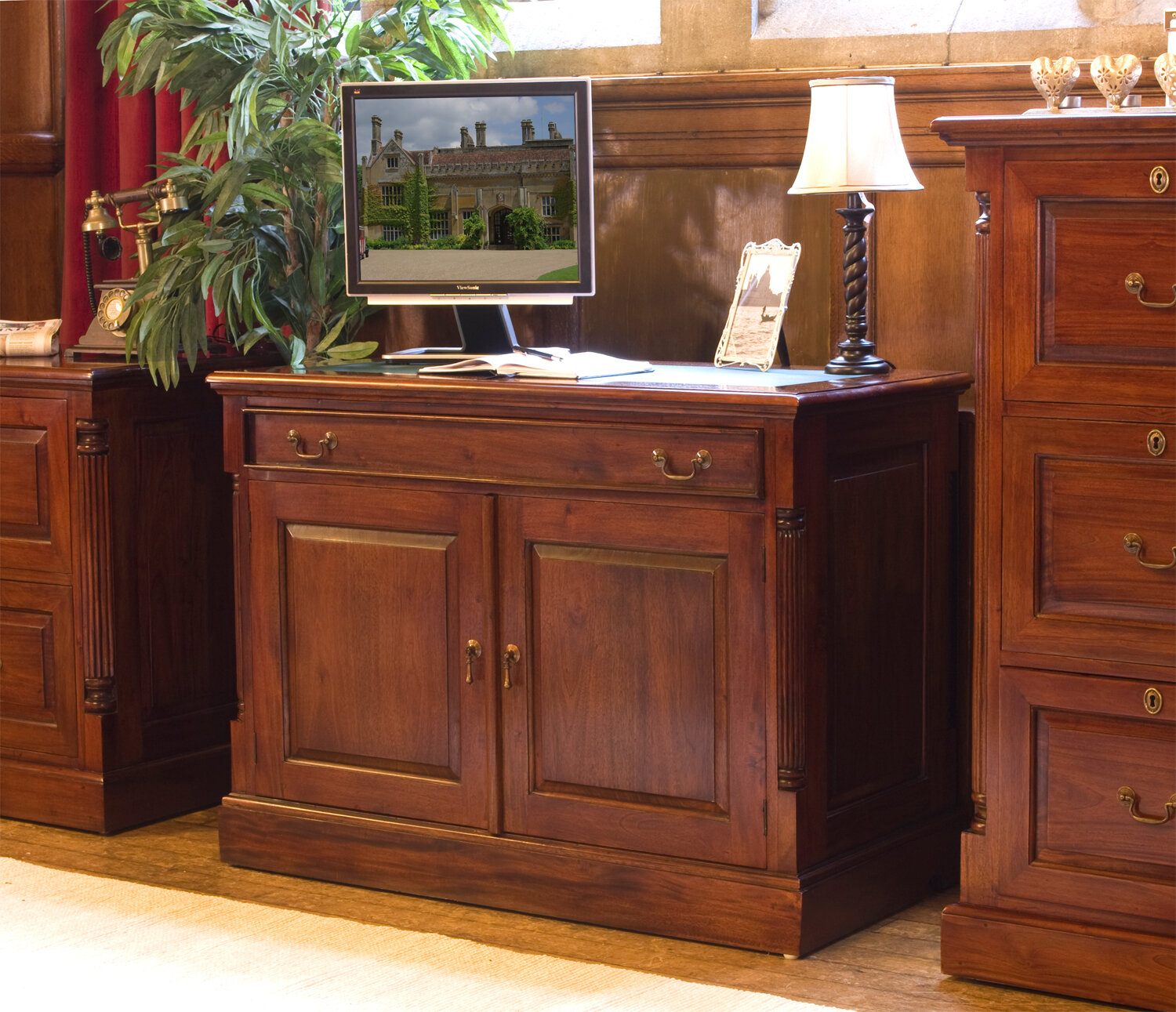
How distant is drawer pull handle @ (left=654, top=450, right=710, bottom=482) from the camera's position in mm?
2855

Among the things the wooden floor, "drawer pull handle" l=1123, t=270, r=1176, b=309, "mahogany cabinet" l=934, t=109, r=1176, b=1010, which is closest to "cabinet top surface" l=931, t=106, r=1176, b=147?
"mahogany cabinet" l=934, t=109, r=1176, b=1010

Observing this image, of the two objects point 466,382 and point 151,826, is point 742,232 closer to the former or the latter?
point 466,382

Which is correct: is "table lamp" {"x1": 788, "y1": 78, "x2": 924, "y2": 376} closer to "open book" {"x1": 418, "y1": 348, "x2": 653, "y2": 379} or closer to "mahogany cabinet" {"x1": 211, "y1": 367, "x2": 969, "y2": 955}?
"mahogany cabinet" {"x1": 211, "y1": 367, "x2": 969, "y2": 955}

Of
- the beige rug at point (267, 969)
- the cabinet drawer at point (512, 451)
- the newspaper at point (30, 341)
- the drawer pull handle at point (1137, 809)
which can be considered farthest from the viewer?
the newspaper at point (30, 341)

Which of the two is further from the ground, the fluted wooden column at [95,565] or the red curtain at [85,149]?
the red curtain at [85,149]

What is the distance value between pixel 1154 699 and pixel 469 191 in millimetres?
1606

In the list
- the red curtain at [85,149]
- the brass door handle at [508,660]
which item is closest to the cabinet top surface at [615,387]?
the brass door handle at [508,660]

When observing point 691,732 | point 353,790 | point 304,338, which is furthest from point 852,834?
point 304,338

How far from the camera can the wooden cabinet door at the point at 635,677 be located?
2885 millimetres

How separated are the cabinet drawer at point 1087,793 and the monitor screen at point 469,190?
47.9 inches

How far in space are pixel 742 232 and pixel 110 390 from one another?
4.40ft

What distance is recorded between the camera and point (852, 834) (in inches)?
118

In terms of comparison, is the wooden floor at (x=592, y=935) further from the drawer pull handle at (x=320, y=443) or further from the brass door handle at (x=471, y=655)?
the drawer pull handle at (x=320, y=443)

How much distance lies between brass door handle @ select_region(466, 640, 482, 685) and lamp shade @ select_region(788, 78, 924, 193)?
1002mm
